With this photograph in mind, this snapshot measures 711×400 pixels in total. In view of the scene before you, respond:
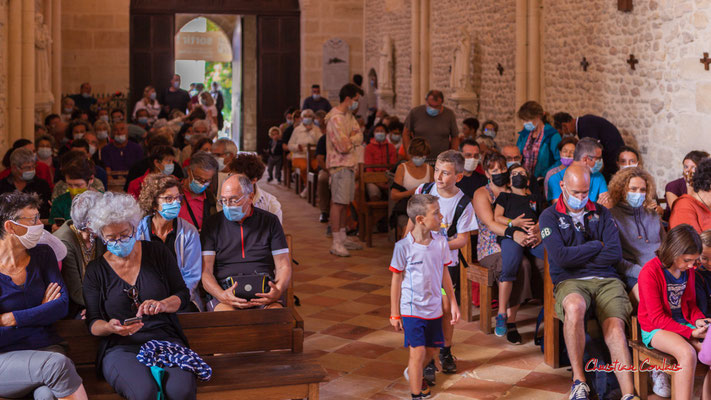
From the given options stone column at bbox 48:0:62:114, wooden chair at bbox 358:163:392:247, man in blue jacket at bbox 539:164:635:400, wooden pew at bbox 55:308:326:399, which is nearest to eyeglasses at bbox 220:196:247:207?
wooden pew at bbox 55:308:326:399

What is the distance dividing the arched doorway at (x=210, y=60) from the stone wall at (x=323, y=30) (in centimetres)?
231

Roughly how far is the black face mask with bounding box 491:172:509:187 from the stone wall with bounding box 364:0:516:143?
5.79m

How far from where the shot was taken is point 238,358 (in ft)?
14.4

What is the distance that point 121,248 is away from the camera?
4.09 meters

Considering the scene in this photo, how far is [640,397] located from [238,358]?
7.31 feet

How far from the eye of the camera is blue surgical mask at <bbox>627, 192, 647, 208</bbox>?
549 cm

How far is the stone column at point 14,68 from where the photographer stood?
9836mm

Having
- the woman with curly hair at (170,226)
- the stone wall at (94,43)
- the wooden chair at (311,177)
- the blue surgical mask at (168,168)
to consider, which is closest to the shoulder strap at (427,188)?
the woman with curly hair at (170,226)

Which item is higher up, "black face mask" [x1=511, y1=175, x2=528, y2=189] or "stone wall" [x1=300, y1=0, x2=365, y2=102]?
"stone wall" [x1=300, y1=0, x2=365, y2=102]

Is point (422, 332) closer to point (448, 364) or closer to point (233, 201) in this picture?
point (448, 364)

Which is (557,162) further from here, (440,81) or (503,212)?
(440,81)

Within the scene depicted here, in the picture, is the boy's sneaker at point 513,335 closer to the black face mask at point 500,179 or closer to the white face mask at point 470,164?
the black face mask at point 500,179

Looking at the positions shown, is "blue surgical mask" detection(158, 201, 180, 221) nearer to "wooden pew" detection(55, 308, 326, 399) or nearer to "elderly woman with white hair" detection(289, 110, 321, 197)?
"wooden pew" detection(55, 308, 326, 399)

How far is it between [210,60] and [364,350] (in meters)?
19.7
